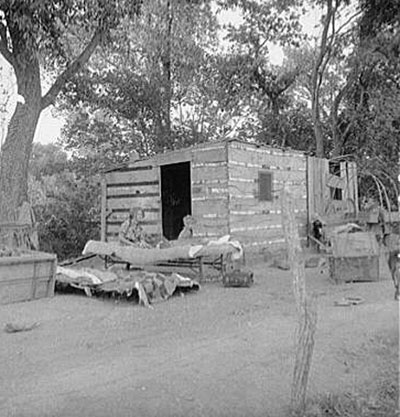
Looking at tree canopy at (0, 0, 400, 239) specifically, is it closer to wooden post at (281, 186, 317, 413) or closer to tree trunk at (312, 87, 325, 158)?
tree trunk at (312, 87, 325, 158)

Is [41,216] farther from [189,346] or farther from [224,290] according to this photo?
[189,346]

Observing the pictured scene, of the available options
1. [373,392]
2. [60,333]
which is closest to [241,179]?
[60,333]

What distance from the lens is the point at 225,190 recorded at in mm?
11961

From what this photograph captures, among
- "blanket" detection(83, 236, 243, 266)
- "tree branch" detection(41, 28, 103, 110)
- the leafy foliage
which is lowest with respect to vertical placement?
"blanket" detection(83, 236, 243, 266)

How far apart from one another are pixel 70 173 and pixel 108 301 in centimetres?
1162

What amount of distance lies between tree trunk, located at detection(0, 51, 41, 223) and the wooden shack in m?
3.16

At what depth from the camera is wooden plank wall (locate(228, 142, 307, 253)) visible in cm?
1213

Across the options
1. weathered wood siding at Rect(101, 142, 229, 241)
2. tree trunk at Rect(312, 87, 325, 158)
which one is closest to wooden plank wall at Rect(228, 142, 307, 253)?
weathered wood siding at Rect(101, 142, 229, 241)

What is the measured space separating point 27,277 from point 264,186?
272 inches

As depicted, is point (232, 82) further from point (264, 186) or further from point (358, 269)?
point (358, 269)

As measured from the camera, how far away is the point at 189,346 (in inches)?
207

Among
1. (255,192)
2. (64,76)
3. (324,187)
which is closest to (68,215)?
(64,76)

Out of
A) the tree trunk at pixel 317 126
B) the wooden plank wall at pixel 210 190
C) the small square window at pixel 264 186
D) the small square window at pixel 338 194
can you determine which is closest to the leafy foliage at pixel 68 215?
A: the wooden plank wall at pixel 210 190

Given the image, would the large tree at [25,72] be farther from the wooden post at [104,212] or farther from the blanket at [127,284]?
the blanket at [127,284]
